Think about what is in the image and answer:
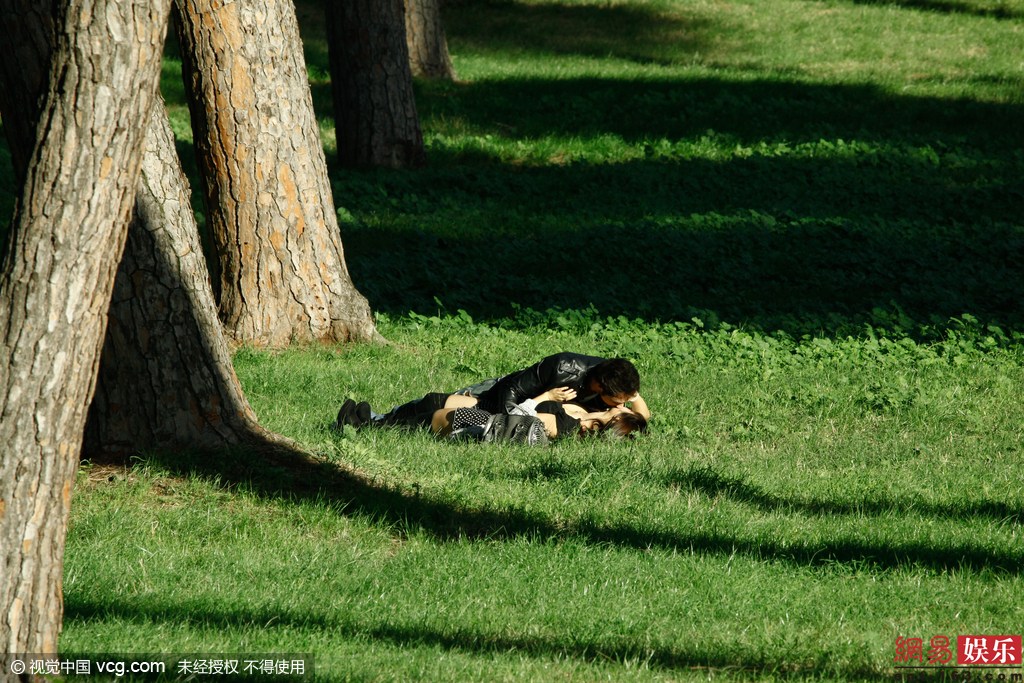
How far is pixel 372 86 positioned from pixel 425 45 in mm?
6132

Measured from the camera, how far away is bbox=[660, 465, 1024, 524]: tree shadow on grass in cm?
663

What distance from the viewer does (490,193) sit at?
1565 centimetres

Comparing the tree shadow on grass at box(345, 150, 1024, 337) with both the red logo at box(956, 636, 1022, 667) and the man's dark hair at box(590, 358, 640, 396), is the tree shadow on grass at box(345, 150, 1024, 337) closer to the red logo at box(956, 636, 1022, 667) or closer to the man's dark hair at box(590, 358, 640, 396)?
the man's dark hair at box(590, 358, 640, 396)

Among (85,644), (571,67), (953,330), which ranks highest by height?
(571,67)

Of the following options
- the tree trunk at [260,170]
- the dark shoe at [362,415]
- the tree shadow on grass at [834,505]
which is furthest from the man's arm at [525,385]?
the tree trunk at [260,170]

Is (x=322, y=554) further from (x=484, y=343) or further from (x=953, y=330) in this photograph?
(x=953, y=330)

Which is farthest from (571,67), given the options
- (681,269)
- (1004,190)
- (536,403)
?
(536,403)

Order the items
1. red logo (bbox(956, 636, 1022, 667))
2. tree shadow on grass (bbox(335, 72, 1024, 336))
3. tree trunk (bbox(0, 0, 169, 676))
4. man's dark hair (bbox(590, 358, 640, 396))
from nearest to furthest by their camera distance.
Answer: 1. tree trunk (bbox(0, 0, 169, 676))
2. red logo (bbox(956, 636, 1022, 667))
3. man's dark hair (bbox(590, 358, 640, 396))
4. tree shadow on grass (bbox(335, 72, 1024, 336))

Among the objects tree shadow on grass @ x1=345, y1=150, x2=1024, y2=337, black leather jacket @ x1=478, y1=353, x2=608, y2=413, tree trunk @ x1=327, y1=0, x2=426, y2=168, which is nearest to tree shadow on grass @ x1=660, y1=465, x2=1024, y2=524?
black leather jacket @ x1=478, y1=353, x2=608, y2=413

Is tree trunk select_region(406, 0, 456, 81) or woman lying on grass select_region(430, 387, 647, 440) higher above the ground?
tree trunk select_region(406, 0, 456, 81)

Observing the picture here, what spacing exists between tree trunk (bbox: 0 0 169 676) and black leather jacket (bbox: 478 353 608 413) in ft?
15.1

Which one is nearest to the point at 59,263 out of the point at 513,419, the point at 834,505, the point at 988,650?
the point at 988,650

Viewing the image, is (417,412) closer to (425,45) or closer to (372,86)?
(372,86)

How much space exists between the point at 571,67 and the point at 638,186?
25.6 feet
